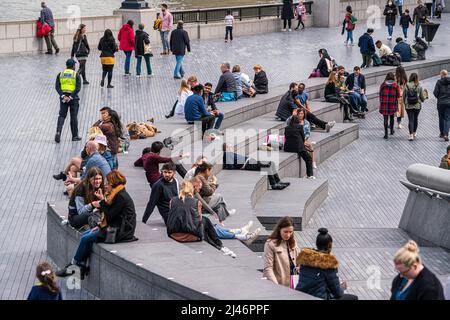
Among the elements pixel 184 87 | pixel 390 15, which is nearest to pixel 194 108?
pixel 184 87

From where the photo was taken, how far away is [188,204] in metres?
13.8

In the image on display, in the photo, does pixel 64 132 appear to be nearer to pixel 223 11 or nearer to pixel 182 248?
pixel 182 248

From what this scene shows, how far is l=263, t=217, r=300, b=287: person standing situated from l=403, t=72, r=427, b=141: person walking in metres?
13.0

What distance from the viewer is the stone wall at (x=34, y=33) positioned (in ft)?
105

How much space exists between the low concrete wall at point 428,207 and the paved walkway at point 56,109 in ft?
4.32

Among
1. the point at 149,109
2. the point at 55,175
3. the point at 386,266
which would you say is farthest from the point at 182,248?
the point at 149,109

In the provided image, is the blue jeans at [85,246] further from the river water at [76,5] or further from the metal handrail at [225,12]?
the river water at [76,5]

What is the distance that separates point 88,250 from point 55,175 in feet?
16.3

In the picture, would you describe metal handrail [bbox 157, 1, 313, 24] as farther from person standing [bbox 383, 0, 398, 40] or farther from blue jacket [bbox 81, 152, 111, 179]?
blue jacket [bbox 81, 152, 111, 179]

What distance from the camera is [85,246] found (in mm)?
13172

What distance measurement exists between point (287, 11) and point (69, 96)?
2083cm

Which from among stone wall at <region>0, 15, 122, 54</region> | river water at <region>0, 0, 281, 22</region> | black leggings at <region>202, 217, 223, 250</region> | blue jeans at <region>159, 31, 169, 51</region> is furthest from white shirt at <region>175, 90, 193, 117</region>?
river water at <region>0, 0, 281, 22</region>

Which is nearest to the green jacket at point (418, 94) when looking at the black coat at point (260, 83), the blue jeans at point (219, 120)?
the black coat at point (260, 83)

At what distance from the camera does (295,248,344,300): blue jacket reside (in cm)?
1168
